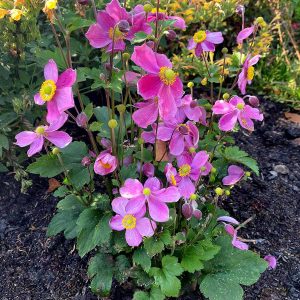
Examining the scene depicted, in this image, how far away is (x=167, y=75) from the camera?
53.2 inches

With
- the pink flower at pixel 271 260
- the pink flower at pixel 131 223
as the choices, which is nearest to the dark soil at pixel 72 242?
the pink flower at pixel 271 260

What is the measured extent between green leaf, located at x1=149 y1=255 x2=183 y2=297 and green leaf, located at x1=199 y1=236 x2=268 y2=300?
111mm

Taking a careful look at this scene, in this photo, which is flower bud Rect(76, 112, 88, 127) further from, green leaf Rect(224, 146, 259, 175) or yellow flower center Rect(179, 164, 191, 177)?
green leaf Rect(224, 146, 259, 175)

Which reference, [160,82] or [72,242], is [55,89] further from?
[72,242]

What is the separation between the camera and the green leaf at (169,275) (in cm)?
153

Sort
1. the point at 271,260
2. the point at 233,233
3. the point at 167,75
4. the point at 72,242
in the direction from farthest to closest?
the point at 72,242, the point at 271,260, the point at 233,233, the point at 167,75

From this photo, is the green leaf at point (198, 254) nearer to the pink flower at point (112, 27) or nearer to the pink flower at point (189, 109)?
the pink flower at point (189, 109)

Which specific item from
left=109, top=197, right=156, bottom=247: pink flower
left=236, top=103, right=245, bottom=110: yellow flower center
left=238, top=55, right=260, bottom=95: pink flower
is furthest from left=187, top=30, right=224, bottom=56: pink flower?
left=109, top=197, right=156, bottom=247: pink flower

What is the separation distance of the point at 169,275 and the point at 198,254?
108 millimetres

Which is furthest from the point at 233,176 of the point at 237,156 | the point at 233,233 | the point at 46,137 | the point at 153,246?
the point at 46,137

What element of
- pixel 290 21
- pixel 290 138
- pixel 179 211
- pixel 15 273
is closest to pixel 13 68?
pixel 15 273

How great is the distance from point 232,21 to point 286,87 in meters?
0.52

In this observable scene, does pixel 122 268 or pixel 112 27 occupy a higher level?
pixel 112 27

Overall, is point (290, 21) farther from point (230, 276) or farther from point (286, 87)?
point (230, 276)
